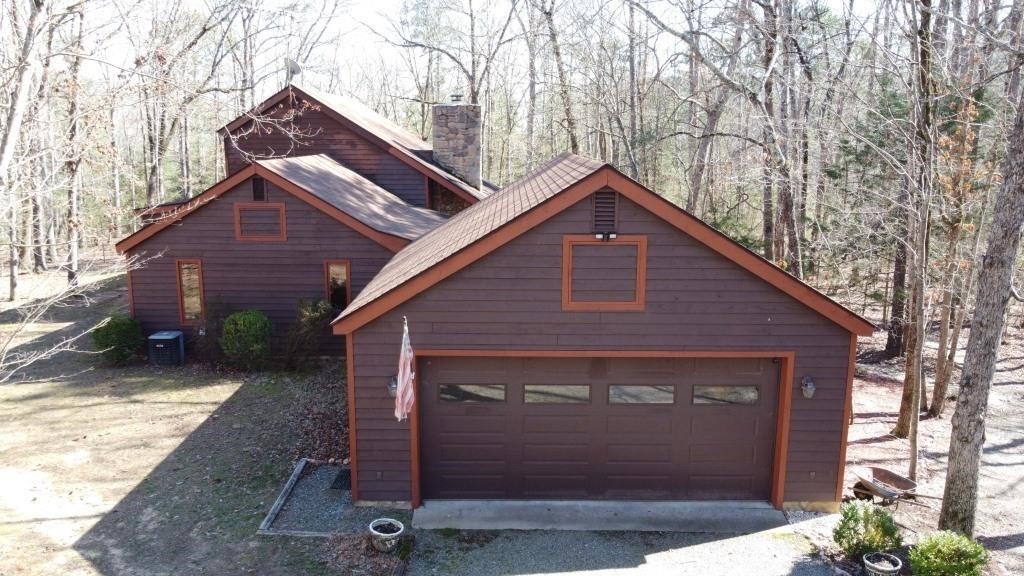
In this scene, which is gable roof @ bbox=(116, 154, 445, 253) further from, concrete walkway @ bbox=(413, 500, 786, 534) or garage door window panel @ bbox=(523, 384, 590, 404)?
concrete walkway @ bbox=(413, 500, 786, 534)

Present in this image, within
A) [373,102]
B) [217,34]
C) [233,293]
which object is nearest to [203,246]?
[233,293]

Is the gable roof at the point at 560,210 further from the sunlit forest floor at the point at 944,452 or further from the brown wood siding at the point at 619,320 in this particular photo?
the sunlit forest floor at the point at 944,452

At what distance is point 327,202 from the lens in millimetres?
15609

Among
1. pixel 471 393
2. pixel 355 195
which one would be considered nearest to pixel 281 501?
pixel 471 393

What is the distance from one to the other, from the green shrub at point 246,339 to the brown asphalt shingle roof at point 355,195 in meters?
3.22

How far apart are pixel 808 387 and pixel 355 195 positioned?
40.7 feet

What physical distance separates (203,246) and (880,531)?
47.7ft

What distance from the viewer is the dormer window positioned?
1549cm

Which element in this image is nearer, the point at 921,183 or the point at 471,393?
the point at 471,393

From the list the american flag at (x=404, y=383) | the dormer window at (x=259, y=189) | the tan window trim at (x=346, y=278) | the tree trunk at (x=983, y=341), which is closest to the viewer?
the tree trunk at (x=983, y=341)

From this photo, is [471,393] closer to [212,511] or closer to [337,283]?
[212,511]

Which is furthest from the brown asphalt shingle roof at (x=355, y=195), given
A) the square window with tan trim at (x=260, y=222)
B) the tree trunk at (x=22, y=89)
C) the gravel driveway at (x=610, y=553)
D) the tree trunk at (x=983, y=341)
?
the tree trunk at (x=983, y=341)

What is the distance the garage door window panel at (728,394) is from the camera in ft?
29.8

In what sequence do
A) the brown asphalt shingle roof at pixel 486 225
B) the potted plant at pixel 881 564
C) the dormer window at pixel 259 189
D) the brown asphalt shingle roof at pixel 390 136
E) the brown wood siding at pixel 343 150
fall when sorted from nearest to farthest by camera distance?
the potted plant at pixel 881 564, the brown asphalt shingle roof at pixel 486 225, the dormer window at pixel 259 189, the brown asphalt shingle roof at pixel 390 136, the brown wood siding at pixel 343 150
